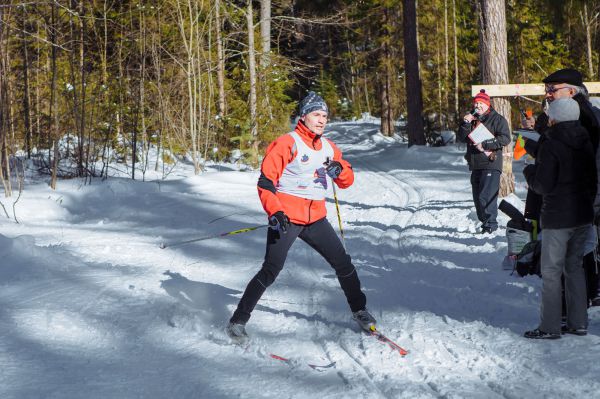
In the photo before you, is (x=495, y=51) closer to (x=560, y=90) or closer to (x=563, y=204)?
(x=560, y=90)

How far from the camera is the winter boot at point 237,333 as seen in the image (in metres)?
5.04

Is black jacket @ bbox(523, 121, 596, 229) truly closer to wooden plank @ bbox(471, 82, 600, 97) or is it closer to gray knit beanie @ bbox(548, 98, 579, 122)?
gray knit beanie @ bbox(548, 98, 579, 122)

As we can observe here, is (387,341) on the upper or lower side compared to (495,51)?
lower

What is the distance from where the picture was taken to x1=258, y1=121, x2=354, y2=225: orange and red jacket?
193 inches

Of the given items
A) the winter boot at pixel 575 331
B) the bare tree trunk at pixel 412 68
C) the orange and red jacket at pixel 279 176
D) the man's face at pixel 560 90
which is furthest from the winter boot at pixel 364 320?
the bare tree trunk at pixel 412 68

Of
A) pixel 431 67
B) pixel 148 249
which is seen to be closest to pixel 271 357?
pixel 148 249

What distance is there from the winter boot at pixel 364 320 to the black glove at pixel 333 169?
114 centimetres

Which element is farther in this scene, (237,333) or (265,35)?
(265,35)

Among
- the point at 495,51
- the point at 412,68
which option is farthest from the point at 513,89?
the point at 412,68

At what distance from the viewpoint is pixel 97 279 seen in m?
6.75

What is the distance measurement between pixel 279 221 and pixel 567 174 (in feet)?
6.92

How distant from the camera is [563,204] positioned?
4680mm

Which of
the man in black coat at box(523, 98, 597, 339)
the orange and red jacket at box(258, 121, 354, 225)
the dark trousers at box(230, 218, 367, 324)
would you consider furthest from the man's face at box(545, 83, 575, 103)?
the dark trousers at box(230, 218, 367, 324)

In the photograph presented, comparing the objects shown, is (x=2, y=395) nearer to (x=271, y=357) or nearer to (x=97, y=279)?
(x=271, y=357)
